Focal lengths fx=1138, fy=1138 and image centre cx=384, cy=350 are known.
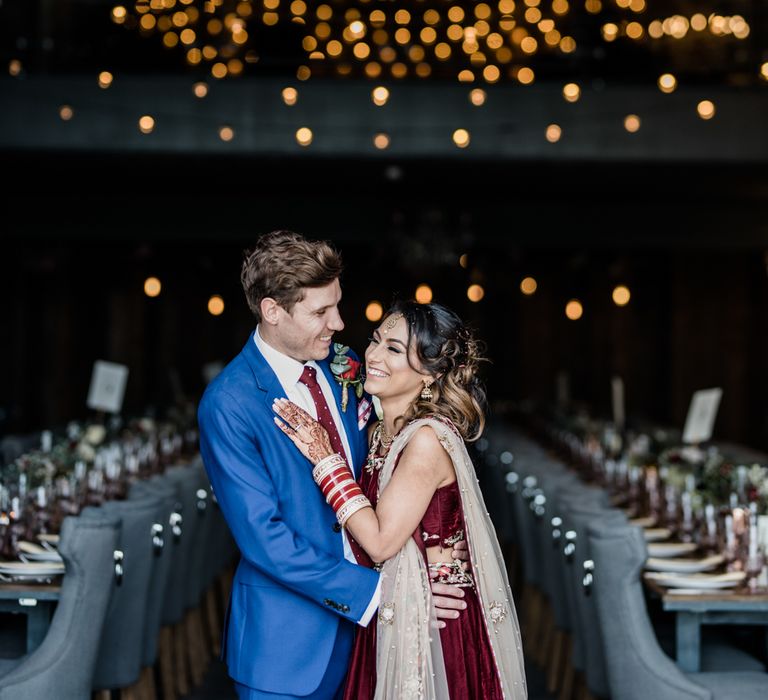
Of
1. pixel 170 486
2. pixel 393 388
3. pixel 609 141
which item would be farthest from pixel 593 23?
pixel 393 388

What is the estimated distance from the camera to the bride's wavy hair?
2.68 metres

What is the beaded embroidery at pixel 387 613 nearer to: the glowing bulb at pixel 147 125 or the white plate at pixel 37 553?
the white plate at pixel 37 553

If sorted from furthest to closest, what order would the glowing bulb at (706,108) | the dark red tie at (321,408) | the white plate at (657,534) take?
the glowing bulb at (706,108)
the white plate at (657,534)
the dark red tie at (321,408)

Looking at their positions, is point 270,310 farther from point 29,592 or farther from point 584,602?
point 584,602

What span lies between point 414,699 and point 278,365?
0.82 m

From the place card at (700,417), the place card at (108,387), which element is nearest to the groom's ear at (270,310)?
the place card at (700,417)

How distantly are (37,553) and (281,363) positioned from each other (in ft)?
6.70

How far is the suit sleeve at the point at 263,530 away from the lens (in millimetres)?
2486

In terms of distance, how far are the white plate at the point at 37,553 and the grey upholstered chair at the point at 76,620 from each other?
1.79 ft

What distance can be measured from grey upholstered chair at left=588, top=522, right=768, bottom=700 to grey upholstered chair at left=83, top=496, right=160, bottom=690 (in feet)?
5.61

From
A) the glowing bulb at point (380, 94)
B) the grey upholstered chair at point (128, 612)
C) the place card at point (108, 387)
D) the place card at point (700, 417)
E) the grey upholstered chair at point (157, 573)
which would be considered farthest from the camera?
the glowing bulb at point (380, 94)

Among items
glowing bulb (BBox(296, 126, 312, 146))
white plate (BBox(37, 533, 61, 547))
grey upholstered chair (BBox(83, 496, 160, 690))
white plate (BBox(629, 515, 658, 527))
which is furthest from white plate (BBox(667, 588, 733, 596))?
glowing bulb (BBox(296, 126, 312, 146))

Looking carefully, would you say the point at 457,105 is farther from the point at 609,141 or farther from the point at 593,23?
the point at 593,23

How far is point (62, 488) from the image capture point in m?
5.68
